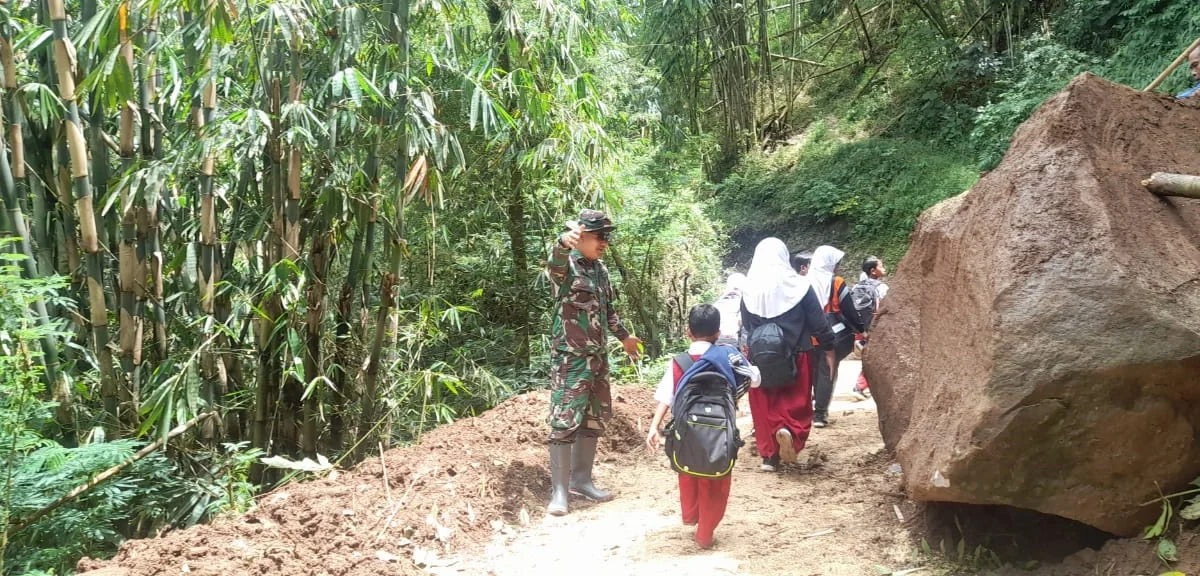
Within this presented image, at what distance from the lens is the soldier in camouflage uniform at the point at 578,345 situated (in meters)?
3.98

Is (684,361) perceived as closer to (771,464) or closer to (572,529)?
(572,529)

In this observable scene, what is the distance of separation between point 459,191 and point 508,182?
444mm

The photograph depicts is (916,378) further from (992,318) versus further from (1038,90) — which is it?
(1038,90)

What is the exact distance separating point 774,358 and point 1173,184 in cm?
212

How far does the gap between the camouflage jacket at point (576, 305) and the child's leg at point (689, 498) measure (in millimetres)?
831

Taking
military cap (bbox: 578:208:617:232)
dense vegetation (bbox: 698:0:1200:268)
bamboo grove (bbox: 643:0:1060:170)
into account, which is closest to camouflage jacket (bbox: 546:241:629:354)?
military cap (bbox: 578:208:617:232)

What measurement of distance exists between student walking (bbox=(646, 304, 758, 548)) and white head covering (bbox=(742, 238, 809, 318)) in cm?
106

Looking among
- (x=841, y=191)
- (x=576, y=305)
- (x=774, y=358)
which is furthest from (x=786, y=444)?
(x=841, y=191)

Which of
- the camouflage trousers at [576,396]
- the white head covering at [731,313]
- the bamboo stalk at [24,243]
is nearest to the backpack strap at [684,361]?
the camouflage trousers at [576,396]

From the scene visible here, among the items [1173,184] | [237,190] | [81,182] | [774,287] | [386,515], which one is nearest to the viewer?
[1173,184]

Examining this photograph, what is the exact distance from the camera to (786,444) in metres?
4.44

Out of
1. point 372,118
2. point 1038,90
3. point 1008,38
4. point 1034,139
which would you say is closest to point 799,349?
point 1034,139

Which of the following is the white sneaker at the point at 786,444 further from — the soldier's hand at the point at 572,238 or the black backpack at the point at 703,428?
the soldier's hand at the point at 572,238

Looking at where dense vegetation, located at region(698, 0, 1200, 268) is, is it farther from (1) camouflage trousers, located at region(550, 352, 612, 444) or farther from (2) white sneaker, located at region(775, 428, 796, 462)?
(1) camouflage trousers, located at region(550, 352, 612, 444)
